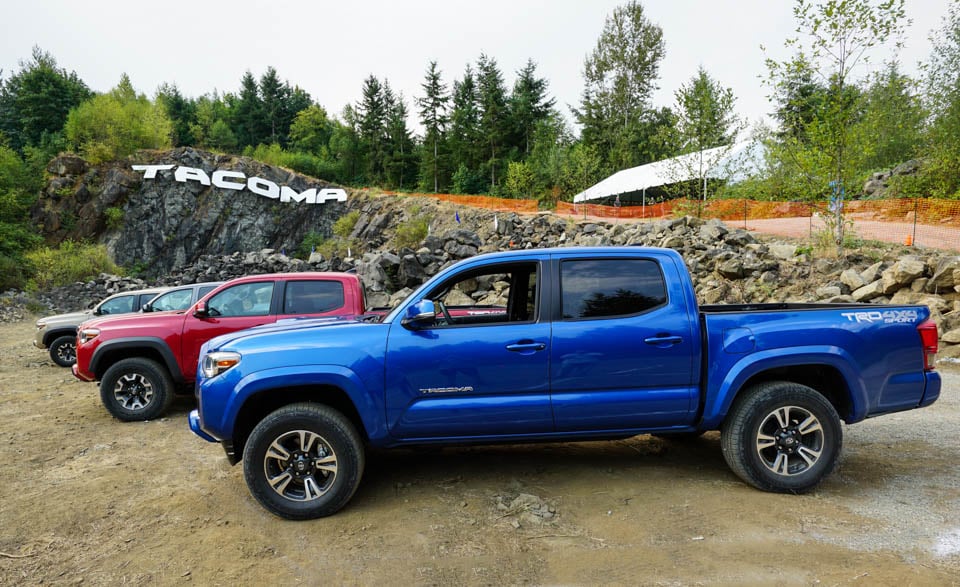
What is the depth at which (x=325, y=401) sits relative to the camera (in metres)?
4.15

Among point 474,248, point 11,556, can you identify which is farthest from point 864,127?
point 11,556

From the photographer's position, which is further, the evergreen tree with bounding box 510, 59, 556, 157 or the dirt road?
the evergreen tree with bounding box 510, 59, 556, 157

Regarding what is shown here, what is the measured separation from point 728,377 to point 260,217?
42.9 meters

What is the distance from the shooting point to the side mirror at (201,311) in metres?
7.12

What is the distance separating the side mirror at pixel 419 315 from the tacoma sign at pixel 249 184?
40225 millimetres

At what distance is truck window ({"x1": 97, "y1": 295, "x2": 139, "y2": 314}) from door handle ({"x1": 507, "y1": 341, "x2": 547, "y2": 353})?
1074 centimetres

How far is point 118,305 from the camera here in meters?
11.4

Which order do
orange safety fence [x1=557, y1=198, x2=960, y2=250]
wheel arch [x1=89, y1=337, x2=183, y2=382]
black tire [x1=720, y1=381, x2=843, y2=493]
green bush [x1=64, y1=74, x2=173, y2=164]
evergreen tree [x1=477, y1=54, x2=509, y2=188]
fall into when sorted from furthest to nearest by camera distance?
evergreen tree [x1=477, y1=54, x2=509, y2=188] → green bush [x1=64, y1=74, x2=173, y2=164] → orange safety fence [x1=557, y1=198, x2=960, y2=250] → wheel arch [x1=89, y1=337, x2=183, y2=382] → black tire [x1=720, y1=381, x2=843, y2=493]

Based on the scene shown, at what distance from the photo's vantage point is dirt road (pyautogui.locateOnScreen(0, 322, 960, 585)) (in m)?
3.22

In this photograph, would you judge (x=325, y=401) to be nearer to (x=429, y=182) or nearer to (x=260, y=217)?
(x=260, y=217)

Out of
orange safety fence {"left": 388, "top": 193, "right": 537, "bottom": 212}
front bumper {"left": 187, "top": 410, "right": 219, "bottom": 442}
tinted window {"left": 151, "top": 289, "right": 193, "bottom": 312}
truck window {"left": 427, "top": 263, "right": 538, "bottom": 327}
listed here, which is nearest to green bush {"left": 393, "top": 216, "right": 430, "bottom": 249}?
orange safety fence {"left": 388, "top": 193, "right": 537, "bottom": 212}

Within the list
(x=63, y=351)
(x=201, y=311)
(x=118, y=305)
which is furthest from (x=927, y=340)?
(x=63, y=351)

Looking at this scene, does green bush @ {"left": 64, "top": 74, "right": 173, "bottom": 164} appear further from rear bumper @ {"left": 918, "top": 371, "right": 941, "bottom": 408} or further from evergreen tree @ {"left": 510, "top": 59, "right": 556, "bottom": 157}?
rear bumper @ {"left": 918, "top": 371, "right": 941, "bottom": 408}

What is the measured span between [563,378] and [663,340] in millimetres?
803
